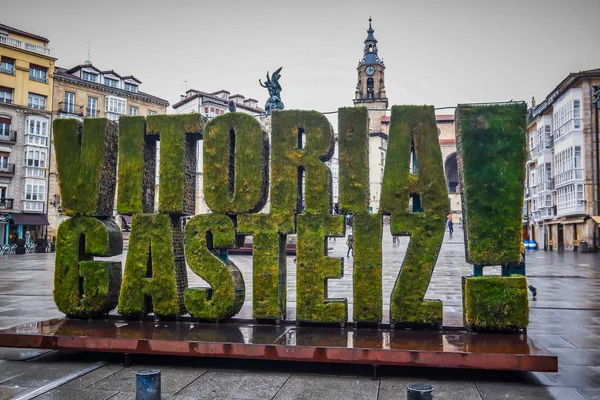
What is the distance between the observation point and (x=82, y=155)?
970 centimetres

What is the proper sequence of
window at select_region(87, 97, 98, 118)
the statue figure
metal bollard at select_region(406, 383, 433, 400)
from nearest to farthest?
metal bollard at select_region(406, 383, 433, 400) → the statue figure → window at select_region(87, 97, 98, 118)

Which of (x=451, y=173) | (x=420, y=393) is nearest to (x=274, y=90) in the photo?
(x=420, y=393)

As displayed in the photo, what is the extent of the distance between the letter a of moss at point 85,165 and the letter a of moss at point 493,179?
6.36 metres

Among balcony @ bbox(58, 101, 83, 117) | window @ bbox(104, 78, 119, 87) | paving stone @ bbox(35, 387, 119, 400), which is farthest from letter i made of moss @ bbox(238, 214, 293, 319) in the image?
window @ bbox(104, 78, 119, 87)

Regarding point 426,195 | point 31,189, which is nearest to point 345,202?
point 426,195

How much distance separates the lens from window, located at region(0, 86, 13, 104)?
49.2 metres

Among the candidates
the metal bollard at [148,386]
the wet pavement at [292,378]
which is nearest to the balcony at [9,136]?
the wet pavement at [292,378]

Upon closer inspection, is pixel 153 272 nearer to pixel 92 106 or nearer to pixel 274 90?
pixel 274 90

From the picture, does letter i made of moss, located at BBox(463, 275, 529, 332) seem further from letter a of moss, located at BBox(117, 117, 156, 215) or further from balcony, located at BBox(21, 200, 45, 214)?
balcony, located at BBox(21, 200, 45, 214)

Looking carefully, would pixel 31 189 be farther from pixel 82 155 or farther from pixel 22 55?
pixel 82 155

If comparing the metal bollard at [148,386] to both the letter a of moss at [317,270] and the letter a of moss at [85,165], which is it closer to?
the letter a of moss at [317,270]

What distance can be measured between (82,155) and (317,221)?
4.57 metres

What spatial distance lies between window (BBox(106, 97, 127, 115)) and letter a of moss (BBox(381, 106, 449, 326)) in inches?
2164

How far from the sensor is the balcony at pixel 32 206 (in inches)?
1961
